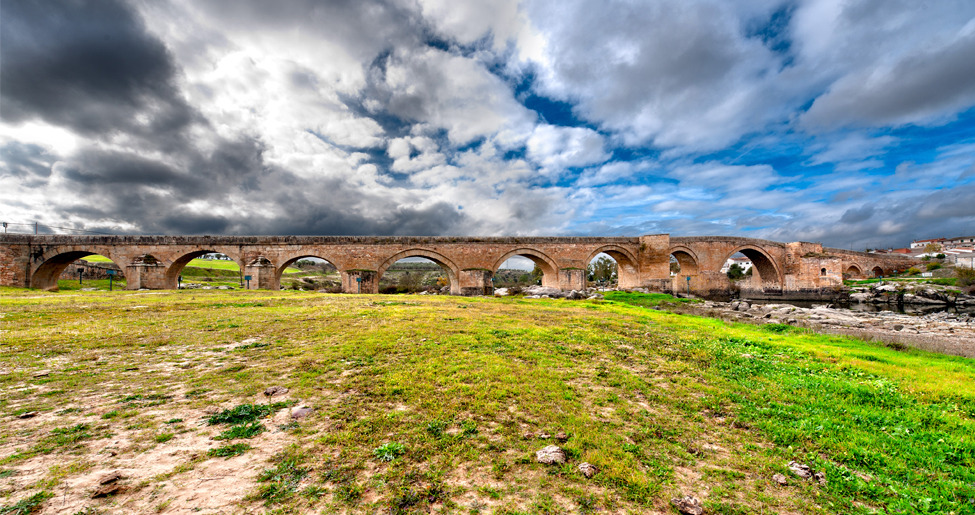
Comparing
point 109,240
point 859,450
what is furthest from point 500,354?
point 109,240

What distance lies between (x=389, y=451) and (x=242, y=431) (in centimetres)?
137

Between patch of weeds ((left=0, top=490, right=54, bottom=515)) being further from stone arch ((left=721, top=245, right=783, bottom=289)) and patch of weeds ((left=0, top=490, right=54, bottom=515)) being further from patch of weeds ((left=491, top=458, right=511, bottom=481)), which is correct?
stone arch ((left=721, top=245, right=783, bottom=289))

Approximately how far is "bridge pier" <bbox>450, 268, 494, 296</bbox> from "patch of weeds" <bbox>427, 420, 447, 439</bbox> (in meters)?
18.7

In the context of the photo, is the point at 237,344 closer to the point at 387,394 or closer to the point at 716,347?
the point at 387,394

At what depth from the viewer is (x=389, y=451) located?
105 inches

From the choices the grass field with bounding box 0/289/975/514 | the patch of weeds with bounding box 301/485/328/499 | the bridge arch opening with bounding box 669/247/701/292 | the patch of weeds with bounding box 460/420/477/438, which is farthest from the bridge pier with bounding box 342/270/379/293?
the bridge arch opening with bounding box 669/247/701/292

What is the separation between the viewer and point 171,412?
3.35 meters

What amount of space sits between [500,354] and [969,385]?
630 centimetres

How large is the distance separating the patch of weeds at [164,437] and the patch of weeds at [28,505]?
0.76 m

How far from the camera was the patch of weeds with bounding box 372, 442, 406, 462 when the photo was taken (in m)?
2.59

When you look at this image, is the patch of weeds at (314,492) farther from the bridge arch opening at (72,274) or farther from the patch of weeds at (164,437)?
the bridge arch opening at (72,274)

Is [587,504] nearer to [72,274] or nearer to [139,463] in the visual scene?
[139,463]

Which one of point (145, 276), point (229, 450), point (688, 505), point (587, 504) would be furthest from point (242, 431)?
point (145, 276)

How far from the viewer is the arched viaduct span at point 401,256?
19.7 m
